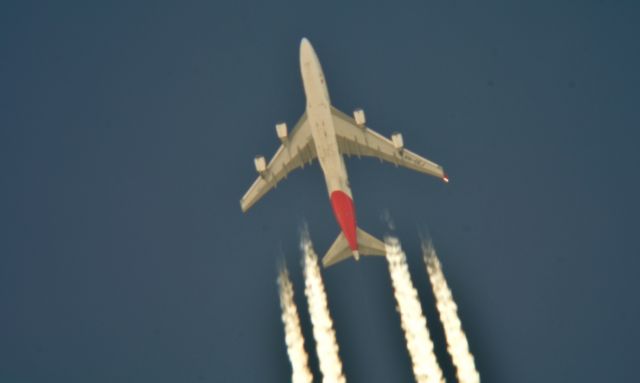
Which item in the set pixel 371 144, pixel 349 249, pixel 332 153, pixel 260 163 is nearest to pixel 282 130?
Answer: pixel 260 163

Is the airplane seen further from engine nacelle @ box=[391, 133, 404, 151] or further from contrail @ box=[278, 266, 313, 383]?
contrail @ box=[278, 266, 313, 383]

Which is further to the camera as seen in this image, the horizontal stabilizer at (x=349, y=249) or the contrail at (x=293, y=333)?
the horizontal stabilizer at (x=349, y=249)

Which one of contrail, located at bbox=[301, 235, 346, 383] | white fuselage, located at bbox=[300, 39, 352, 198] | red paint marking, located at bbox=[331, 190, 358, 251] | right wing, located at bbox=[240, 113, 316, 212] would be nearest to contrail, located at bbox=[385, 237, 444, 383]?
red paint marking, located at bbox=[331, 190, 358, 251]

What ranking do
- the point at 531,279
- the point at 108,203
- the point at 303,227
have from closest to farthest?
1. the point at 531,279
2. the point at 303,227
3. the point at 108,203

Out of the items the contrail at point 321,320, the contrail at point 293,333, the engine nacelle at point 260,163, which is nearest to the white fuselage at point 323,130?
the engine nacelle at point 260,163

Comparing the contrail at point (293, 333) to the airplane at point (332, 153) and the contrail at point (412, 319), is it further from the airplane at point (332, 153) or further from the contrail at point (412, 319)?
the contrail at point (412, 319)

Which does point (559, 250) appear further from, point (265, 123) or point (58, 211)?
point (58, 211)

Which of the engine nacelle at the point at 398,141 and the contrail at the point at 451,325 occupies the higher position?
the engine nacelle at the point at 398,141

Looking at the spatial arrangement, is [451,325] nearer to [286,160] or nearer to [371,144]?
[371,144]

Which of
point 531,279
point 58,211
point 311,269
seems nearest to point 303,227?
point 311,269
